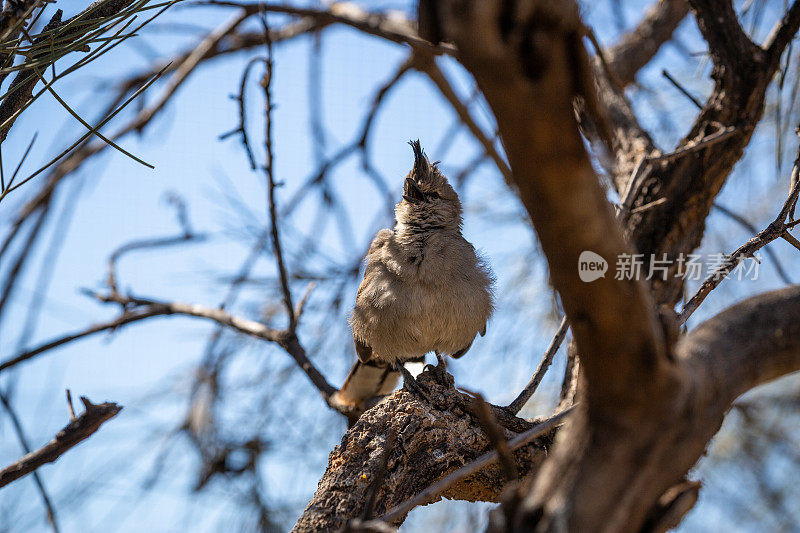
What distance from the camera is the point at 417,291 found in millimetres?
3602

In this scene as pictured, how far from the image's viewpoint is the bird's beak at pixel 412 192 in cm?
402

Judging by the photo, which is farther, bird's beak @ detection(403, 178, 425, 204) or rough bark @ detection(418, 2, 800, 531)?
bird's beak @ detection(403, 178, 425, 204)

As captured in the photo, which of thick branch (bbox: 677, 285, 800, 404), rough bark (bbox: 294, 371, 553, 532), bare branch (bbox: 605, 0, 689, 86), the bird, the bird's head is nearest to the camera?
thick branch (bbox: 677, 285, 800, 404)

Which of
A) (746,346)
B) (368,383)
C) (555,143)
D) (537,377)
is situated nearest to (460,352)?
(368,383)

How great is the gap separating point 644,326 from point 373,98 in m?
3.93

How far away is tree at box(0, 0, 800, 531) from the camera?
1.07 m

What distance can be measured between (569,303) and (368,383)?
9.24 ft

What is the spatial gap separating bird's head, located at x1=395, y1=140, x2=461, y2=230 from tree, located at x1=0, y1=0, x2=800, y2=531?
584 millimetres

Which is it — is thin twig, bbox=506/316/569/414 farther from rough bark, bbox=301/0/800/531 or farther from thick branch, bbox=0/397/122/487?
thick branch, bbox=0/397/122/487

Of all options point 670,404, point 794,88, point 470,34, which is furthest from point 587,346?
point 794,88

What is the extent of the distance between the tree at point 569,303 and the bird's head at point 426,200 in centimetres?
58

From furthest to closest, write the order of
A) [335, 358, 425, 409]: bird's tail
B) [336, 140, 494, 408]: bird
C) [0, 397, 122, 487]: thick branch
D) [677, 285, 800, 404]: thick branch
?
[335, 358, 425, 409]: bird's tail
[336, 140, 494, 408]: bird
[0, 397, 122, 487]: thick branch
[677, 285, 800, 404]: thick branch

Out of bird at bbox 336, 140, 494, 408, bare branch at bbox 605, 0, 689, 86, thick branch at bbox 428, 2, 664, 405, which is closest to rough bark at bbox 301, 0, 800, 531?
thick branch at bbox 428, 2, 664, 405

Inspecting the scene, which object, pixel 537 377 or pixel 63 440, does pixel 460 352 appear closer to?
pixel 537 377
